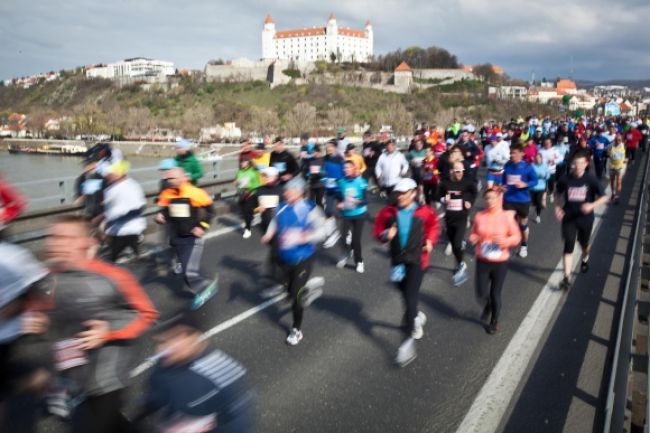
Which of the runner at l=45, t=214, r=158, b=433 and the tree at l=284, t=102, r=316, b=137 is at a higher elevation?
the tree at l=284, t=102, r=316, b=137

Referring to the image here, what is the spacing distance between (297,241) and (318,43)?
16247cm

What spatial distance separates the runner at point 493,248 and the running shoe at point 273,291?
2.72m

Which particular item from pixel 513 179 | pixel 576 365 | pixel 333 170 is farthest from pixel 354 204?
pixel 576 365

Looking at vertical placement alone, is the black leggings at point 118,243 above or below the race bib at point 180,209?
below

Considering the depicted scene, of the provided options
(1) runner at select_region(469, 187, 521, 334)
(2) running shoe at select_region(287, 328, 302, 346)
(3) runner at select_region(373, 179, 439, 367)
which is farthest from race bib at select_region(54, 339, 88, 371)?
(1) runner at select_region(469, 187, 521, 334)

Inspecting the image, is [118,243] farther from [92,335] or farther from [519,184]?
[519,184]

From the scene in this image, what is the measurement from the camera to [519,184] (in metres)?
9.44

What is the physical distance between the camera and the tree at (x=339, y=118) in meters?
96.8

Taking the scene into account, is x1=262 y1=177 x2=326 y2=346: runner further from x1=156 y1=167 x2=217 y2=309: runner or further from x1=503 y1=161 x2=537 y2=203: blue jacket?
x1=503 y1=161 x2=537 y2=203: blue jacket

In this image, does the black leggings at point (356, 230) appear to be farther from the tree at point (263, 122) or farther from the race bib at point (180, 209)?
the tree at point (263, 122)

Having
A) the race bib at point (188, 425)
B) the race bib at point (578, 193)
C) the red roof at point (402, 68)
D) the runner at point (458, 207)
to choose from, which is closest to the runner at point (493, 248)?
the runner at point (458, 207)

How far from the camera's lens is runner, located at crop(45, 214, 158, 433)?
11.4 ft

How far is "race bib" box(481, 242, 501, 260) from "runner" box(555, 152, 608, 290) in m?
2.22

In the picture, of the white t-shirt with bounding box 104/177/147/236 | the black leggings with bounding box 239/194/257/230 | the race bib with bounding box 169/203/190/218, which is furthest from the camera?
the black leggings with bounding box 239/194/257/230
